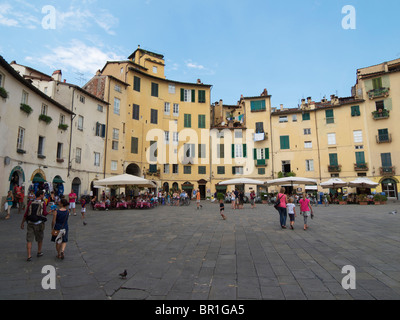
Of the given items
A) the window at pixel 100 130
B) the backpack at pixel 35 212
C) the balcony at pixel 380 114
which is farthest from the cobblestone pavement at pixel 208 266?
the balcony at pixel 380 114

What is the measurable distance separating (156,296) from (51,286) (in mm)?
1795

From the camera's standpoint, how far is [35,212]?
234 inches

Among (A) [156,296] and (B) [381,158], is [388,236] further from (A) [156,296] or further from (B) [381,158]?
(B) [381,158]

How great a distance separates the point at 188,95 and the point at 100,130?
1464 cm

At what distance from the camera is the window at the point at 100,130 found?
28.0 metres

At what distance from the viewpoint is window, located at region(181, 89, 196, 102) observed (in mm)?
37281

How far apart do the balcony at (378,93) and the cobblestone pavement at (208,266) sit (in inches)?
1179

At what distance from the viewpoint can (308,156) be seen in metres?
34.9

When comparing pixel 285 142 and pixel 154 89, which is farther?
pixel 285 142

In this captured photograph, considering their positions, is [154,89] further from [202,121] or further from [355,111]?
[355,111]

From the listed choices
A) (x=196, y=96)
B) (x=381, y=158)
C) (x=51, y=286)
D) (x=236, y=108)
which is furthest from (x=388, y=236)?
(x=236, y=108)


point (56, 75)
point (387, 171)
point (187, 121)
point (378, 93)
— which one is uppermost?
point (56, 75)

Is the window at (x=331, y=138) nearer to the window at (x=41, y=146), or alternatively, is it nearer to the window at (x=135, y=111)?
the window at (x=135, y=111)

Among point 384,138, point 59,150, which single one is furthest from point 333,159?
point 59,150
